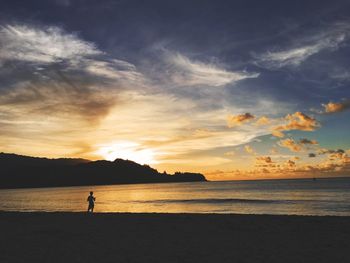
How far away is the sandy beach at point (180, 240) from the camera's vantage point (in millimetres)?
13328

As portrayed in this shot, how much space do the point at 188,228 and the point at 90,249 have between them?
720 centimetres

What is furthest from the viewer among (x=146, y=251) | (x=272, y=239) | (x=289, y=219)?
(x=289, y=219)

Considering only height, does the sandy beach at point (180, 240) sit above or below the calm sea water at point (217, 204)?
below

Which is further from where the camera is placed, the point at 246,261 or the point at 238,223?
the point at 238,223

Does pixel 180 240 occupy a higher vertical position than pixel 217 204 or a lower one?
lower

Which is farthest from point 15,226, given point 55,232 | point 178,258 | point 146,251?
point 178,258

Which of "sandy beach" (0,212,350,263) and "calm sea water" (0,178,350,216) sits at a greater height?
"calm sea water" (0,178,350,216)

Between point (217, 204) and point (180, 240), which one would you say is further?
point (217, 204)

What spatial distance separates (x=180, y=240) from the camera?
1689 cm

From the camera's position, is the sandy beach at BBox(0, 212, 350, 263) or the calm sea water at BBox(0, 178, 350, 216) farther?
the calm sea water at BBox(0, 178, 350, 216)

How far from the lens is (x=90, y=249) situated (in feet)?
49.1

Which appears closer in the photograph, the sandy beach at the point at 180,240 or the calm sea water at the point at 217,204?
the sandy beach at the point at 180,240

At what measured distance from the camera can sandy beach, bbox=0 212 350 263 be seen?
13.3 m

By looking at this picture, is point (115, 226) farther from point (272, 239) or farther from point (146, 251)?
point (272, 239)
